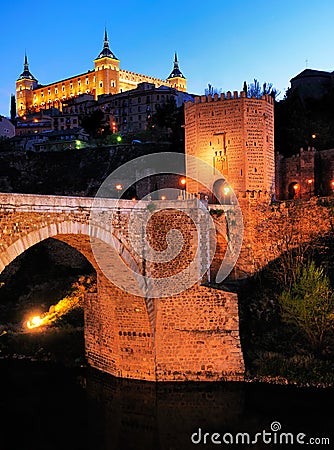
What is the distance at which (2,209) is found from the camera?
43.5 feet

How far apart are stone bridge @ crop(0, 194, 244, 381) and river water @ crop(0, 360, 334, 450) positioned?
683 mm

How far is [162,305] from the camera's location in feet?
58.9

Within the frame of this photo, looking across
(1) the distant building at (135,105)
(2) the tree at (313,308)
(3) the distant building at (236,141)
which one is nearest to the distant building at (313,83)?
(1) the distant building at (135,105)

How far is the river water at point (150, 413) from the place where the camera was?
1431 centimetres

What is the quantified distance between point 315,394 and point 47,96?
97459 millimetres

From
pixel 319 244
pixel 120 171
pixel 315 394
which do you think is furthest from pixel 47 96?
pixel 315 394

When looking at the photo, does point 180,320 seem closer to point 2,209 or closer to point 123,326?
point 123,326

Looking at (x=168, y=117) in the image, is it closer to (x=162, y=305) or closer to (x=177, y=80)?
(x=162, y=305)

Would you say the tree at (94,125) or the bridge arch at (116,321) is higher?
the tree at (94,125)

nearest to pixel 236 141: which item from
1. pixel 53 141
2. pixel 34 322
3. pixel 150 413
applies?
pixel 34 322

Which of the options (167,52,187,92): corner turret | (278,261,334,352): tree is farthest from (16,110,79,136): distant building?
(278,261,334,352): tree

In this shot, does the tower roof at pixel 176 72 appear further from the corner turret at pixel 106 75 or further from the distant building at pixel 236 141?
the distant building at pixel 236 141

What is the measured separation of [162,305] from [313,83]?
3751 cm

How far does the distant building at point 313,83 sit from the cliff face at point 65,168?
15653mm
